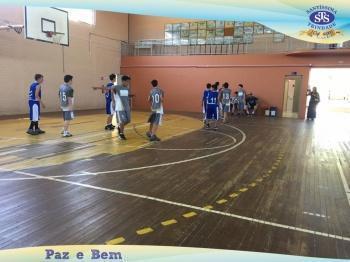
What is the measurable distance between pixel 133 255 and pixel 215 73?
57.2 ft

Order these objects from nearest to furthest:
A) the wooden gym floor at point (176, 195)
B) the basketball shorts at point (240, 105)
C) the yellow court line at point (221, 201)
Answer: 1. the wooden gym floor at point (176, 195)
2. the yellow court line at point (221, 201)
3. the basketball shorts at point (240, 105)

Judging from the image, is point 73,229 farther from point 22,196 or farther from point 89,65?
point 89,65

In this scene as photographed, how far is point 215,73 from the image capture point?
19.4m

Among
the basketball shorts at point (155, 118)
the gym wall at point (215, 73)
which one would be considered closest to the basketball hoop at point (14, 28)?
the basketball shorts at point (155, 118)

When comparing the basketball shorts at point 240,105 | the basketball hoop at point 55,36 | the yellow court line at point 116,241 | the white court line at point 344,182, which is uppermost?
the basketball hoop at point 55,36

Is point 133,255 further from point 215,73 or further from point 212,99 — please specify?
point 215,73

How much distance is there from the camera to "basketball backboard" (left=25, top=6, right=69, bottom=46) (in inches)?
497

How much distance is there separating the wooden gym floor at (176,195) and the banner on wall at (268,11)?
208cm

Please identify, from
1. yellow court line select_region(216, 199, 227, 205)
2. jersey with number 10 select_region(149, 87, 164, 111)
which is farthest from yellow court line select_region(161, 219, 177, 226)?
jersey with number 10 select_region(149, 87, 164, 111)

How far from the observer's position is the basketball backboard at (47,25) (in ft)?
41.4

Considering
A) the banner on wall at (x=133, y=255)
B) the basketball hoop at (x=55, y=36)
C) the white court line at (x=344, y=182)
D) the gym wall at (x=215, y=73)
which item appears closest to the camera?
the banner on wall at (x=133, y=255)

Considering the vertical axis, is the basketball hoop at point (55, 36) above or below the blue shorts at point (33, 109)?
above

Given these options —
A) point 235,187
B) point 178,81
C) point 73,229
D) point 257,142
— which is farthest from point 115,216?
point 178,81

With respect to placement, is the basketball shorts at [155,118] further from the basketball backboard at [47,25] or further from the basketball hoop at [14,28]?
the basketball hoop at [14,28]
